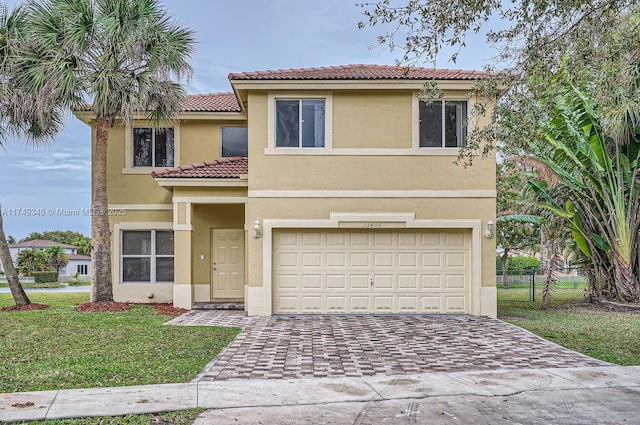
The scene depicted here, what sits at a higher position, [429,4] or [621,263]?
[429,4]

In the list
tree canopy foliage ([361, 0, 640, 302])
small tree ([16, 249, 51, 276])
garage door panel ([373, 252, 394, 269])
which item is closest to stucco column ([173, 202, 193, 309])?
garage door panel ([373, 252, 394, 269])

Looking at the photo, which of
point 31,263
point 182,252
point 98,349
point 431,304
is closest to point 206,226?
point 182,252

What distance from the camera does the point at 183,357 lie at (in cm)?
952

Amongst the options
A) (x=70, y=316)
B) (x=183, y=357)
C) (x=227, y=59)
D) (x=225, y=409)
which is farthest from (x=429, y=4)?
(x=227, y=59)

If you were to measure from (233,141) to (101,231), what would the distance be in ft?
16.3

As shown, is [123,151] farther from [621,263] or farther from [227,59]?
[621,263]

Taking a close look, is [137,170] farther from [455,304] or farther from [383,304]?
[455,304]

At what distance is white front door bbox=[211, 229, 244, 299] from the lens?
706 inches

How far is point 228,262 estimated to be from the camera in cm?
1803

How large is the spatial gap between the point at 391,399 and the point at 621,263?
1351 cm

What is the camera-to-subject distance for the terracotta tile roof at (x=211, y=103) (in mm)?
18078

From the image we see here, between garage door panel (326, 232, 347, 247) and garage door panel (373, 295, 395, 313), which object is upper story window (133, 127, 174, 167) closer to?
garage door panel (326, 232, 347, 247)

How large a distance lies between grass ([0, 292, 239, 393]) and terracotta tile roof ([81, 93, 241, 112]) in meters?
6.62

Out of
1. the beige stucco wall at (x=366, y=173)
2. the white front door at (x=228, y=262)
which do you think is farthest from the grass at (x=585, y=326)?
the white front door at (x=228, y=262)
